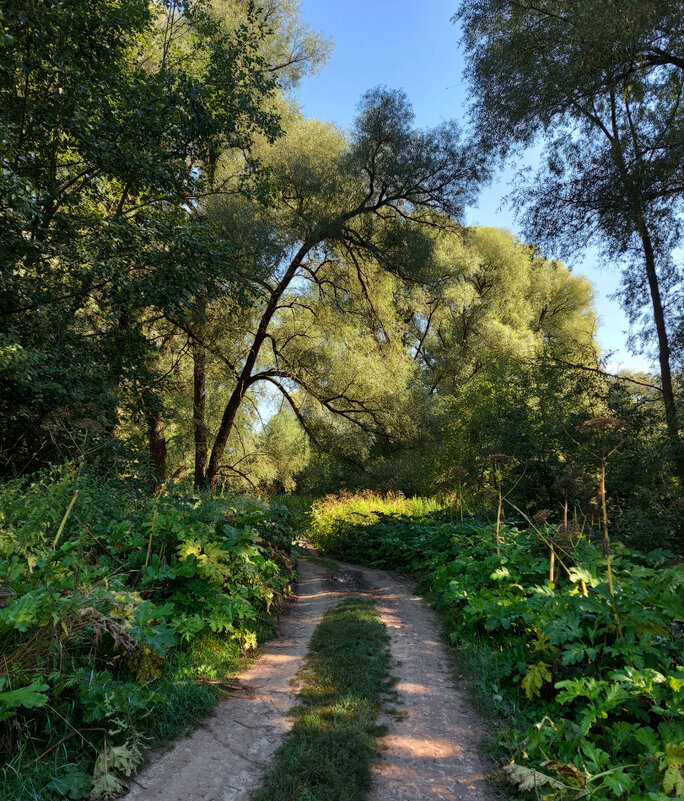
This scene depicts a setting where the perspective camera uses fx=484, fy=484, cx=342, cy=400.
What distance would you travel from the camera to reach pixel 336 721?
3289mm

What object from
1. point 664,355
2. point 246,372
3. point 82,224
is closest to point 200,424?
point 246,372

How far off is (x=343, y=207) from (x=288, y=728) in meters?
13.0

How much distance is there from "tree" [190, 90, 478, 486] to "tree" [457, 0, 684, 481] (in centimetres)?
340

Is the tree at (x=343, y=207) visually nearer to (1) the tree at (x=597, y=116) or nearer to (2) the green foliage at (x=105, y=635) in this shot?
(1) the tree at (x=597, y=116)

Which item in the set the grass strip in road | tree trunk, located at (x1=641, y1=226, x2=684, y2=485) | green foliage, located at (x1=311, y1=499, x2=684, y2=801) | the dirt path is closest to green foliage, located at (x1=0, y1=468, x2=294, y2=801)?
the dirt path

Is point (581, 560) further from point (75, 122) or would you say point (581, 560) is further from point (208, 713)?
point (75, 122)

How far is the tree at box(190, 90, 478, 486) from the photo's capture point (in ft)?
41.8

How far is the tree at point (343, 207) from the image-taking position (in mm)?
12750

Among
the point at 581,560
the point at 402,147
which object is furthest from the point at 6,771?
the point at 402,147

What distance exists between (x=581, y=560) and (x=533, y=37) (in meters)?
8.70

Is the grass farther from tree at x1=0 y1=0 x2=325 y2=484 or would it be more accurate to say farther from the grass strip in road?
tree at x1=0 y1=0 x2=325 y2=484

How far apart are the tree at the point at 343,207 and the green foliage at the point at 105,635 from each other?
8785 mm

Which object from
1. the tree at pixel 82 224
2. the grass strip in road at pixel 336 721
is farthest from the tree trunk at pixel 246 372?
the grass strip in road at pixel 336 721

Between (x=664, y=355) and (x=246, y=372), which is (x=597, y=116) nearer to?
(x=664, y=355)
